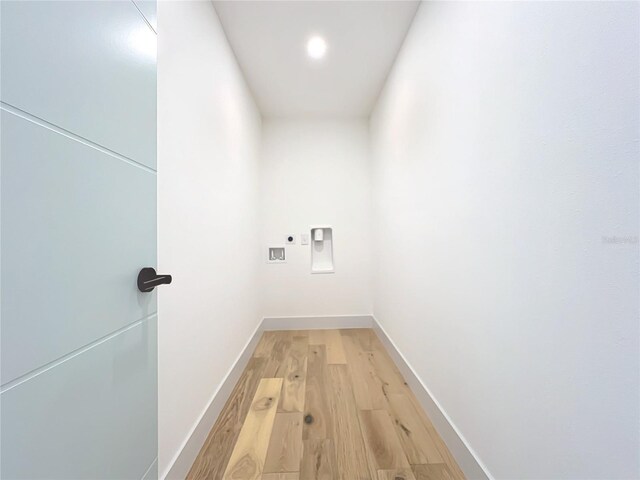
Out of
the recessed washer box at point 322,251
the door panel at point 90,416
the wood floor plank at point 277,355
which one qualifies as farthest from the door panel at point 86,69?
the recessed washer box at point 322,251

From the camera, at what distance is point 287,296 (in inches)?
122

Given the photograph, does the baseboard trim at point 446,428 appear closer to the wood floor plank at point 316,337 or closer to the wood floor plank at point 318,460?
the wood floor plank at point 318,460

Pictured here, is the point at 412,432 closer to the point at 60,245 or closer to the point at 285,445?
the point at 285,445

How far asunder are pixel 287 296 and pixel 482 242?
2376 mm

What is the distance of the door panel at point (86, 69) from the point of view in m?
0.40

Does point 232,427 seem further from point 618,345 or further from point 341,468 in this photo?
point 618,345

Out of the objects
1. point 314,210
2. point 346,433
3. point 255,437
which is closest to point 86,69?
point 255,437

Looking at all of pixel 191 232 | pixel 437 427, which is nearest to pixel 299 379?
pixel 437 427

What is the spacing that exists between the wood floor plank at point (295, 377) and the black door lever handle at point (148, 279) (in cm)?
124

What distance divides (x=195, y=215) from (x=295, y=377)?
53.7 inches

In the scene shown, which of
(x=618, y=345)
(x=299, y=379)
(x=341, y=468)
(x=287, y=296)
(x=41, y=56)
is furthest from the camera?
(x=287, y=296)

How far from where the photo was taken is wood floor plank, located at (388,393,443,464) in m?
1.24

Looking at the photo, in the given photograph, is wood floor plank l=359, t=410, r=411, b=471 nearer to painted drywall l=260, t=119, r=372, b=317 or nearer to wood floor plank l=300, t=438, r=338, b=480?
wood floor plank l=300, t=438, r=338, b=480

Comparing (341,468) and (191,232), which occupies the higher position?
(191,232)
